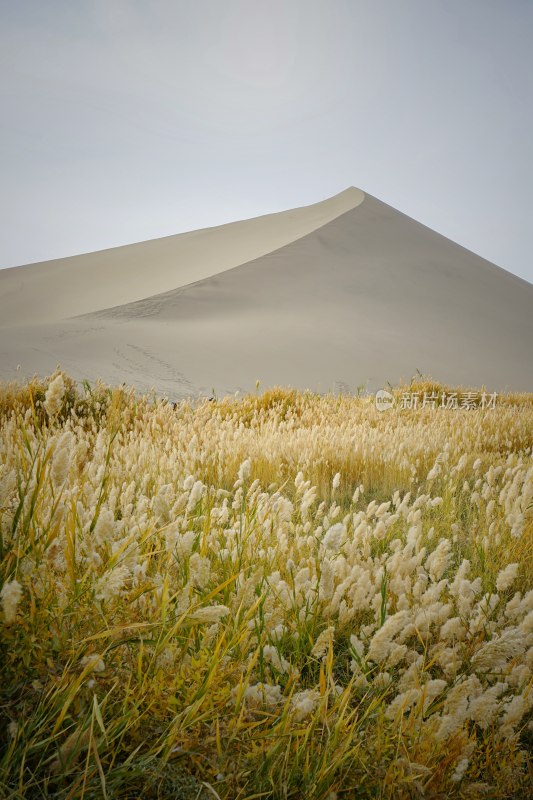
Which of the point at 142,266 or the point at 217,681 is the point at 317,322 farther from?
the point at 217,681

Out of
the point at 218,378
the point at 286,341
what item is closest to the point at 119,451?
the point at 218,378

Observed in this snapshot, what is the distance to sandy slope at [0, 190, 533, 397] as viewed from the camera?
62.1 ft

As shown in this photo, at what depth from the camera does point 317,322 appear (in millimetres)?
27969

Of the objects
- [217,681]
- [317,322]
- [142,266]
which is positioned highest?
[142,266]

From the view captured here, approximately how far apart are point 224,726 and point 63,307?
4075 cm

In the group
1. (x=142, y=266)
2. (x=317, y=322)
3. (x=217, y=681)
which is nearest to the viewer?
(x=217, y=681)

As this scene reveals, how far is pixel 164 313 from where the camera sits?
28.0 metres

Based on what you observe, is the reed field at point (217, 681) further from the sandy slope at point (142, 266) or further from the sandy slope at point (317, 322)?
the sandy slope at point (142, 266)

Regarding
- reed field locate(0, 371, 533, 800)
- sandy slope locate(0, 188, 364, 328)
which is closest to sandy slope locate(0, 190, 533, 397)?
sandy slope locate(0, 188, 364, 328)

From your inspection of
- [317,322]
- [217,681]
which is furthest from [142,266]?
A: [217,681]

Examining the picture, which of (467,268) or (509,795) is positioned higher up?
(467,268)

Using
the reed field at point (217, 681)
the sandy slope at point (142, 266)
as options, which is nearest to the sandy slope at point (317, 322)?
the sandy slope at point (142, 266)

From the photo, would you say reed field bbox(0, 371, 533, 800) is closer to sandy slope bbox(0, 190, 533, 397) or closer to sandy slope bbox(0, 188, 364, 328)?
sandy slope bbox(0, 190, 533, 397)

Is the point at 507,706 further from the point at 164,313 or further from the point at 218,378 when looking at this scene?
the point at 164,313
